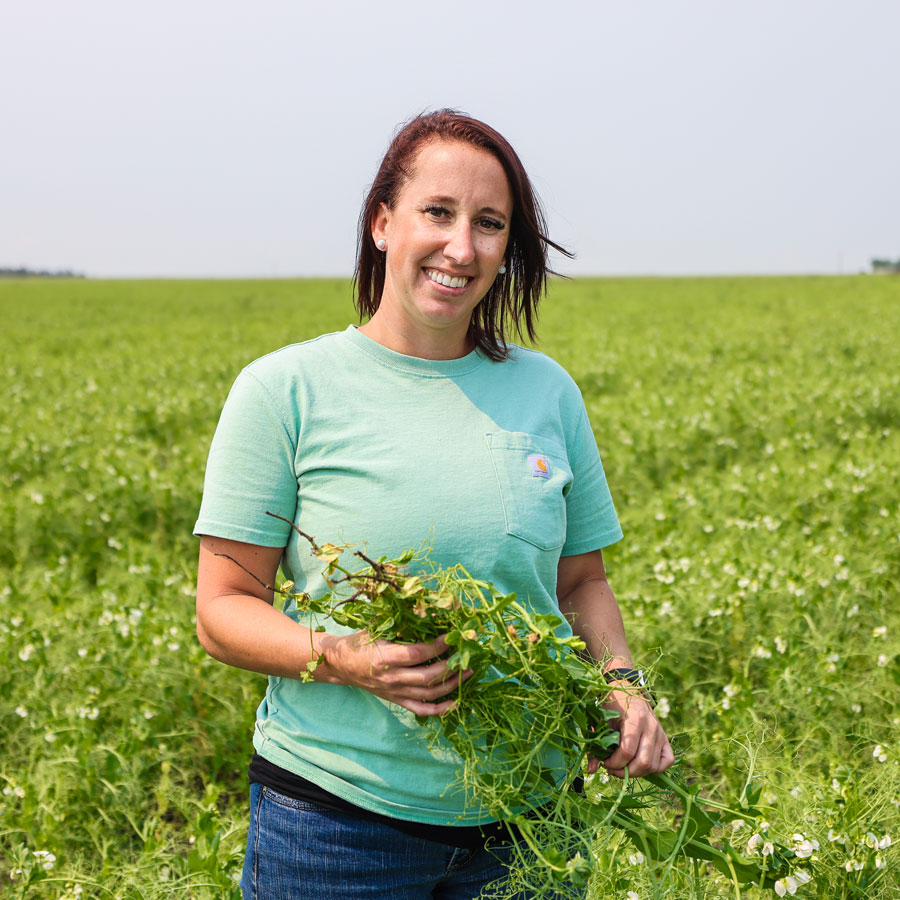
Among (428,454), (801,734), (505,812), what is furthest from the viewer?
(801,734)

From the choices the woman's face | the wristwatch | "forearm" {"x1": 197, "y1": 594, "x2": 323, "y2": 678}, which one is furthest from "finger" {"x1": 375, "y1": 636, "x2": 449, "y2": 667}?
the woman's face

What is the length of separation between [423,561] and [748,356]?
14.8 m

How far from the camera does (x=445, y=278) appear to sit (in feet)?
5.62

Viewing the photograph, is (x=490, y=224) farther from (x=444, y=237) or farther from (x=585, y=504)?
(x=585, y=504)

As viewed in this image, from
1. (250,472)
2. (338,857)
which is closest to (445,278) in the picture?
(250,472)

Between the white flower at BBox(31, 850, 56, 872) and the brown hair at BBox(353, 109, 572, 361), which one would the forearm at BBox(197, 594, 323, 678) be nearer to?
the brown hair at BBox(353, 109, 572, 361)

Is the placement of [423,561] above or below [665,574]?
above

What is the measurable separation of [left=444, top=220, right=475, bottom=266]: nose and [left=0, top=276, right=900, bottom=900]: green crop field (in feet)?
3.54

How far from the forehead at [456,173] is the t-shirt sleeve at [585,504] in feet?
1.69

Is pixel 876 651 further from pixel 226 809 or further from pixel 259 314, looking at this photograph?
pixel 259 314

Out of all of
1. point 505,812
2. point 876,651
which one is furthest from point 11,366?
point 505,812

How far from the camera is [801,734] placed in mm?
3621

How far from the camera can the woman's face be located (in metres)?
1.70

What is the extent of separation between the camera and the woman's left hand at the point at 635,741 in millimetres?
1553
